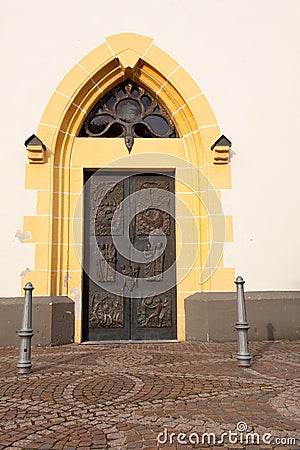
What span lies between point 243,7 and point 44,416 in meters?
7.14

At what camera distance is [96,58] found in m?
6.38

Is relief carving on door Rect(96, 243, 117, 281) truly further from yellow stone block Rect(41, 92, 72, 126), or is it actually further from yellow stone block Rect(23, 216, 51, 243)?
yellow stone block Rect(41, 92, 72, 126)

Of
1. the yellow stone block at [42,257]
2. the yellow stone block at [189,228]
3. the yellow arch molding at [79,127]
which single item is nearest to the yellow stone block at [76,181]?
the yellow arch molding at [79,127]

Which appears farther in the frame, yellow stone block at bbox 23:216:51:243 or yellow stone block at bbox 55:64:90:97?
yellow stone block at bbox 55:64:90:97

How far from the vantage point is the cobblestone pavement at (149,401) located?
2242 millimetres

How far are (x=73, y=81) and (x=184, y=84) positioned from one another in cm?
194

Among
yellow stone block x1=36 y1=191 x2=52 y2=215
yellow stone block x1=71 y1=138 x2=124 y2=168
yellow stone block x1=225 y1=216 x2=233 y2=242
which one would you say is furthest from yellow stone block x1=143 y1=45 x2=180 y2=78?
yellow stone block x1=36 y1=191 x2=52 y2=215

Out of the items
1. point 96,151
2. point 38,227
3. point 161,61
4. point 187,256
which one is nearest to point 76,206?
point 38,227

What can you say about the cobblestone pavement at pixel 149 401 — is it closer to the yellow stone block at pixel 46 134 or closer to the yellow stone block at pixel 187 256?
the yellow stone block at pixel 187 256

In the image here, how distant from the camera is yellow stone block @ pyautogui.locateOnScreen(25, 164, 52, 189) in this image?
6008 mm

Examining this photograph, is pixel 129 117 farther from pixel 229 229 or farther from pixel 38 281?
pixel 38 281

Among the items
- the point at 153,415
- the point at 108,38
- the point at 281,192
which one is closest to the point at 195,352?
the point at 153,415

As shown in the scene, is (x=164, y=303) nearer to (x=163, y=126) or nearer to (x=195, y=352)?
(x=195, y=352)

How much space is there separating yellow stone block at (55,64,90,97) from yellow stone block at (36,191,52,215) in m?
1.77
